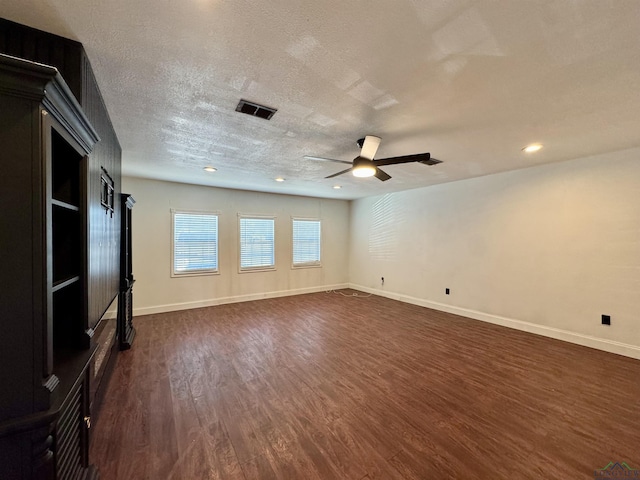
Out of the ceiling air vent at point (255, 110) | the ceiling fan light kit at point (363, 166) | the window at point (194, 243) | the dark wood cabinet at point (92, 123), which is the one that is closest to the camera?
the dark wood cabinet at point (92, 123)

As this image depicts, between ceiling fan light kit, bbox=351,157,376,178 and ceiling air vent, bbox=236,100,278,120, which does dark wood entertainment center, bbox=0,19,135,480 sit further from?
ceiling fan light kit, bbox=351,157,376,178

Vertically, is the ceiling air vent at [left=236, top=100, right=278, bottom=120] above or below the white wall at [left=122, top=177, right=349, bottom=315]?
above

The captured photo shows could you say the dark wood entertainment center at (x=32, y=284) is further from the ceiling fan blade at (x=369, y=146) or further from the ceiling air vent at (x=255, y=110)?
the ceiling fan blade at (x=369, y=146)

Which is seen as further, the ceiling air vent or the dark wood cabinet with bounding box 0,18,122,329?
the ceiling air vent

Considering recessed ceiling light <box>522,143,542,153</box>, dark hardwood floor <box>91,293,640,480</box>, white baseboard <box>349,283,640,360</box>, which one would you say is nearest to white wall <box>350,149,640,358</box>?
white baseboard <box>349,283,640,360</box>

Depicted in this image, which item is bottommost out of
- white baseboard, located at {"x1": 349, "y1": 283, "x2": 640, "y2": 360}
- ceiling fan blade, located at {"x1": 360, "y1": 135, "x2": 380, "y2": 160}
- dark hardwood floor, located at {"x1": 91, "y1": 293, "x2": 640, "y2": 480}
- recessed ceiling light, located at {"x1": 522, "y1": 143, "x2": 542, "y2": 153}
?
dark hardwood floor, located at {"x1": 91, "y1": 293, "x2": 640, "y2": 480}

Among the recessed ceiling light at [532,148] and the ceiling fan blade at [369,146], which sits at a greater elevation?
the recessed ceiling light at [532,148]

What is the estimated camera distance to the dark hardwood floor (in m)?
1.71

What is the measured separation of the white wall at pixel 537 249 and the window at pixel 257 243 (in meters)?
3.18

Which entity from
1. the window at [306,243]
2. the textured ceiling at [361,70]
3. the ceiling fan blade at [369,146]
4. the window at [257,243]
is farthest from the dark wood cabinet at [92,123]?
the window at [306,243]

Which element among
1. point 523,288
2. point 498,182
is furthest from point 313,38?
point 523,288

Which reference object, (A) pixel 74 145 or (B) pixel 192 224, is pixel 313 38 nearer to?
(A) pixel 74 145

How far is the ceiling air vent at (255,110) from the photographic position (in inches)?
85.7

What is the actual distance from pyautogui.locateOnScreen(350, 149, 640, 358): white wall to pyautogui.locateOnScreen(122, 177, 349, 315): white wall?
2058mm
